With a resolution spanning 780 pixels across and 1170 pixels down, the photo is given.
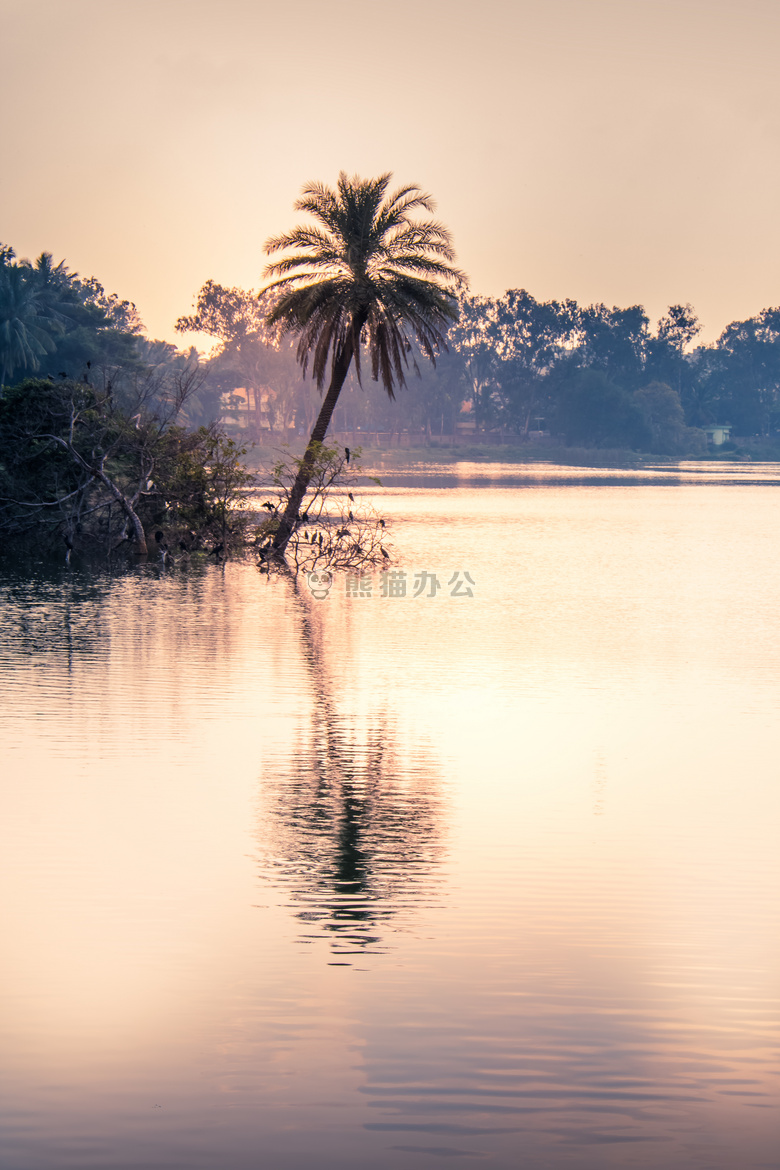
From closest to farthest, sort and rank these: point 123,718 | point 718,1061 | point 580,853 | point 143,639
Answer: point 718,1061, point 580,853, point 123,718, point 143,639

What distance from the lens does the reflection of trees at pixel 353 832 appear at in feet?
25.3

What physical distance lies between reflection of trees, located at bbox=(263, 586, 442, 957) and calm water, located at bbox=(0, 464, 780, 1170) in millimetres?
38

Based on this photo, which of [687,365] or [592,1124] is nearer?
[592,1124]

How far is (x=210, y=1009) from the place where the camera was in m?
6.18

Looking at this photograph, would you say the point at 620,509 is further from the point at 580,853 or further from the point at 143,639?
the point at 580,853

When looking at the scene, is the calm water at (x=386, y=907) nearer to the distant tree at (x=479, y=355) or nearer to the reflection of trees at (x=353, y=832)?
the reflection of trees at (x=353, y=832)

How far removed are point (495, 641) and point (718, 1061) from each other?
1432 cm

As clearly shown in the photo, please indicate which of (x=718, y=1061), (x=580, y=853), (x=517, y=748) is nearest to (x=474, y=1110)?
(x=718, y=1061)

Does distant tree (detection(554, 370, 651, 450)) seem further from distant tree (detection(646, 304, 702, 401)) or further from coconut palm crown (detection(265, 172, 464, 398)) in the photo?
coconut palm crown (detection(265, 172, 464, 398))

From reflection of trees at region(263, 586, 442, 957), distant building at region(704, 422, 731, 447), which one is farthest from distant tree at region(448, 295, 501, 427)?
reflection of trees at region(263, 586, 442, 957)

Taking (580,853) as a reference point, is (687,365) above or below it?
above

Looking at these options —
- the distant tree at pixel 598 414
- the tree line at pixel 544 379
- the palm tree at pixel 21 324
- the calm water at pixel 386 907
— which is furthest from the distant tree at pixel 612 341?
the calm water at pixel 386 907

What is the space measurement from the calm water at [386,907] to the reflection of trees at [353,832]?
0.13ft

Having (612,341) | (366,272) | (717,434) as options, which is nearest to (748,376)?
(717,434)
